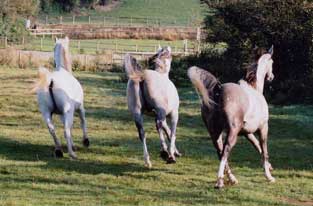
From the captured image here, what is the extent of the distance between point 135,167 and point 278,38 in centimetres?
1575

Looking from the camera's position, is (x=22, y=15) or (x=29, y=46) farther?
(x=22, y=15)

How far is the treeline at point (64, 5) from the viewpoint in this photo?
297ft

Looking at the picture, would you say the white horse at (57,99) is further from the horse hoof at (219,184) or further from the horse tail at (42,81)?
the horse hoof at (219,184)

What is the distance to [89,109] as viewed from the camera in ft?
75.9

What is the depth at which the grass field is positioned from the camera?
10.7m

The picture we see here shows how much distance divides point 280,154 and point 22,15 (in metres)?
52.5

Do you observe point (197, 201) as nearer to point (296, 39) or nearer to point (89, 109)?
point (89, 109)

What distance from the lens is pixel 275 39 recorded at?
27.9m

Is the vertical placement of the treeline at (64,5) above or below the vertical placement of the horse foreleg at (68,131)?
below

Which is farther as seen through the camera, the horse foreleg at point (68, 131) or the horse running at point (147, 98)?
the horse foreleg at point (68, 131)

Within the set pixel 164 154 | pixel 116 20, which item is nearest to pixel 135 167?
pixel 164 154

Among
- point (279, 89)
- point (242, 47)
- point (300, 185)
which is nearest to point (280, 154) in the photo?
point (300, 185)

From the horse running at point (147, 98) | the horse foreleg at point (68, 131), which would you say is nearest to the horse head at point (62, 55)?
the horse foreleg at point (68, 131)

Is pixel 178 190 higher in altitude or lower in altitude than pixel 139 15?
higher
